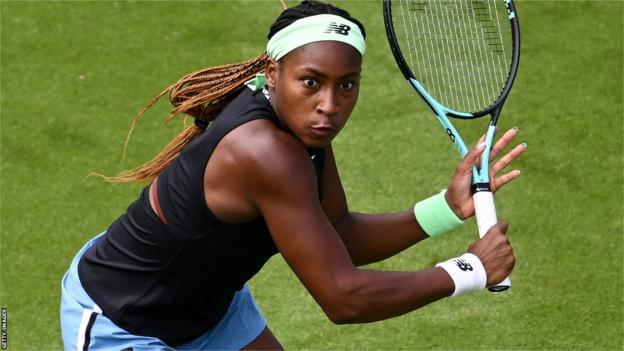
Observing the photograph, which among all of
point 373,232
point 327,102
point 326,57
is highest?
point 326,57

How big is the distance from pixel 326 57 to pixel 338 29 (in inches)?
4.7

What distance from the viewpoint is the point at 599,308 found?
5.70 meters

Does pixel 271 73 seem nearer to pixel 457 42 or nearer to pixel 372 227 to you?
pixel 372 227

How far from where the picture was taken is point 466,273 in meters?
3.48

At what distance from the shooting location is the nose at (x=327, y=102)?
337cm

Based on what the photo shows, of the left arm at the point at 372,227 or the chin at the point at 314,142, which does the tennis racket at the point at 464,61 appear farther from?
the chin at the point at 314,142

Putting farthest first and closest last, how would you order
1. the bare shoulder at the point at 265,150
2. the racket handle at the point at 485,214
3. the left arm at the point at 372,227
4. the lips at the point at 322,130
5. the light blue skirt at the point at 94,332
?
the left arm at the point at 372,227, the light blue skirt at the point at 94,332, the racket handle at the point at 485,214, the lips at the point at 322,130, the bare shoulder at the point at 265,150

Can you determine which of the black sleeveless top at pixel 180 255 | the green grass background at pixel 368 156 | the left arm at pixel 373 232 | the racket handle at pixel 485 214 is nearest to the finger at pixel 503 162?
the racket handle at pixel 485 214

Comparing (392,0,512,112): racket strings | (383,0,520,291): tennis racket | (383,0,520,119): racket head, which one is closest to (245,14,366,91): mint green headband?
(383,0,520,291): tennis racket

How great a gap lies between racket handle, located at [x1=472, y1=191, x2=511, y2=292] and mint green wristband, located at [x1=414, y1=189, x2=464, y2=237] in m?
0.13

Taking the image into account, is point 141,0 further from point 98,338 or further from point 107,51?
point 98,338

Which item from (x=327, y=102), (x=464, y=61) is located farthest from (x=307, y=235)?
(x=464, y=61)

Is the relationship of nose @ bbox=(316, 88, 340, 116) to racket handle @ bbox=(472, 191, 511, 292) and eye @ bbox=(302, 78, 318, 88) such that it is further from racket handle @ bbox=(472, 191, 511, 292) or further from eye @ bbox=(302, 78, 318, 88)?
racket handle @ bbox=(472, 191, 511, 292)

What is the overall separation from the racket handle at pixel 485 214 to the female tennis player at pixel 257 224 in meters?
0.06
